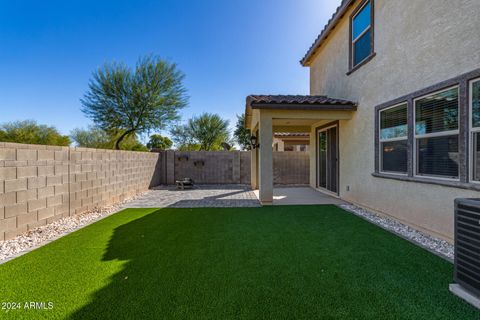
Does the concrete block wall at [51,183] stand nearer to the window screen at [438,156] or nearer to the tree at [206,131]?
the window screen at [438,156]

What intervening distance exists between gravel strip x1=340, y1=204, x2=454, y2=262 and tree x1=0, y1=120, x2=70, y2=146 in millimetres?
34974

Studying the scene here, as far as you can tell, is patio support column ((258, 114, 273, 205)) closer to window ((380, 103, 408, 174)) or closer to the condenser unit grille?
window ((380, 103, 408, 174))

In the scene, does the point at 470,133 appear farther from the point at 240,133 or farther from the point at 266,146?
the point at 240,133

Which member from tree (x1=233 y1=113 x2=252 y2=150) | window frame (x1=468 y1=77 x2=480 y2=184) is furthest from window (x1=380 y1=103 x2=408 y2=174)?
tree (x1=233 y1=113 x2=252 y2=150)

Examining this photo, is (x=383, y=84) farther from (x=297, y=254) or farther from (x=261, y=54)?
(x=261, y=54)

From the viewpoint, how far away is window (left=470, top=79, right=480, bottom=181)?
3.62m

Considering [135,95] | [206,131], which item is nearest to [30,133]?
[206,131]

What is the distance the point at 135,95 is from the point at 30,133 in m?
22.4

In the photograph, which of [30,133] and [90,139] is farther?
[90,139]

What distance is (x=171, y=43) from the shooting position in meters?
13.1

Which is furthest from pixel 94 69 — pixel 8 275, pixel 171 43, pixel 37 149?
pixel 8 275

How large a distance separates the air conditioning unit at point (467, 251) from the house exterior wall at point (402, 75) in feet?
5.60

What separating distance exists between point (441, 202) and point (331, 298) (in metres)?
3.35

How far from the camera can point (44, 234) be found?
4.61m
